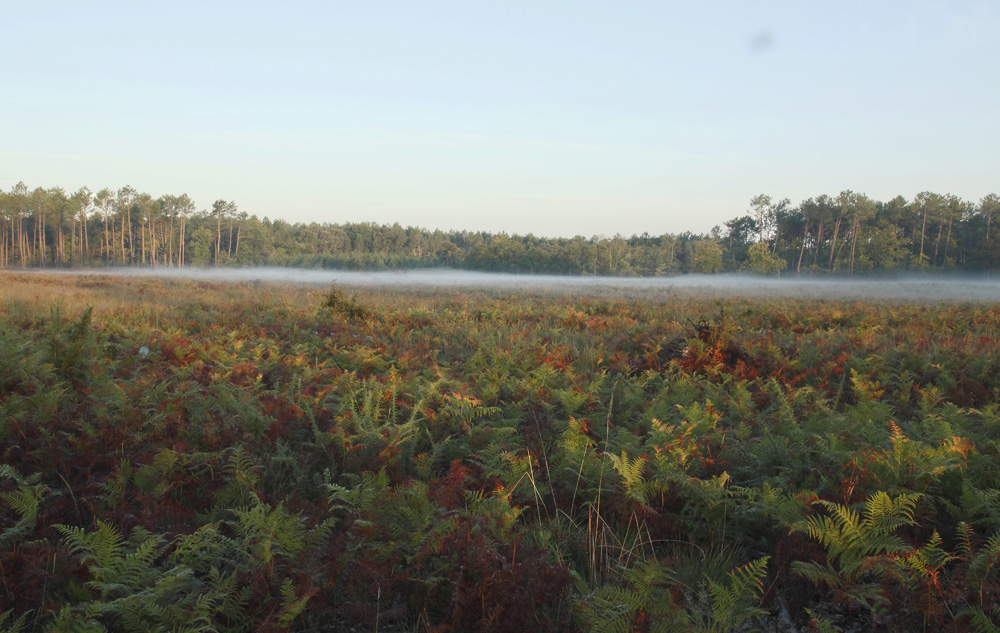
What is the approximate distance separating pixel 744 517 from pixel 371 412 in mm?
3305

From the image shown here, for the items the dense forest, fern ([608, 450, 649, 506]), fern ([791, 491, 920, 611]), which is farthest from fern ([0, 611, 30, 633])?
the dense forest

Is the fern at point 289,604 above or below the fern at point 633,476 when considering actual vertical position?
below

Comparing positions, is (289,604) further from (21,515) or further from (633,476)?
(633,476)

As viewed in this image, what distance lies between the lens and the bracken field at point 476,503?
8.18 feet

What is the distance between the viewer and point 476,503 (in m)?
3.26

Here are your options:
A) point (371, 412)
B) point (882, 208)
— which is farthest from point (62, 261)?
point (882, 208)

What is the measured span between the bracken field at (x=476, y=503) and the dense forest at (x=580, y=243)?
233 feet

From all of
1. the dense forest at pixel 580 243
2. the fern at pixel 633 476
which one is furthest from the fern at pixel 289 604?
the dense forest at pixel 580 243

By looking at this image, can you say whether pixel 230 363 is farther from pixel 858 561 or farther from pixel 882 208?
pixel 882 208

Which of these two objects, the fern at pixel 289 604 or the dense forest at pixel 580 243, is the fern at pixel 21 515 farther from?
the dense forest at pixel 580 243

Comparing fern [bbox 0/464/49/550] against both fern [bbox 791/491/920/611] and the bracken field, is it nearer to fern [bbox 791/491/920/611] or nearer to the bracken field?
the bracken field

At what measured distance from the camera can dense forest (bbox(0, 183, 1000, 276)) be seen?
67875mm

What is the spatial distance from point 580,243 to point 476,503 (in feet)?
289

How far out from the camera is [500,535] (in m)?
2.88
